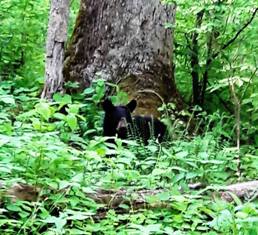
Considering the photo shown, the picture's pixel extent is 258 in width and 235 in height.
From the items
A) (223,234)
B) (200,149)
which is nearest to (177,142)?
(200,149)

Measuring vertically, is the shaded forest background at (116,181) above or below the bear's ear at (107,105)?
below

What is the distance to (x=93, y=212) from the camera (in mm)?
3371

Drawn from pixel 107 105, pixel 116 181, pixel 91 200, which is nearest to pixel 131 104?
pixel 107 105

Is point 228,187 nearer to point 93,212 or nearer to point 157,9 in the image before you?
point 93,212

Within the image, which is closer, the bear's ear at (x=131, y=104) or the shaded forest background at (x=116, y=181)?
the shaded forest background at (x=116, y=181)

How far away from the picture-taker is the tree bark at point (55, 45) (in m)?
6.47

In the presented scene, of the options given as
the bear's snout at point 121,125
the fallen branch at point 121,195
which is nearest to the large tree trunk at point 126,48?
the bear's snout at point 121,125

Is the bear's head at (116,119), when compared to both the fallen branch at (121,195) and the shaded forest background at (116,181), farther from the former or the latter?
the fallen branch at (121,195)

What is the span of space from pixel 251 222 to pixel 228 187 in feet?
3.70

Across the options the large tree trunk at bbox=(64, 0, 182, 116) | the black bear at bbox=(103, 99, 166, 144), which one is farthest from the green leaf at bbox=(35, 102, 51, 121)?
the large tree trunk at bbox=(64, 0, 182, 116)

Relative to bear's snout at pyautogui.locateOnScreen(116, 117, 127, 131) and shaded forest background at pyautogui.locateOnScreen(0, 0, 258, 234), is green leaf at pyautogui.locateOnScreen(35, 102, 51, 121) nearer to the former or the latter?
shaded forest background at pyautogui.locateOnScreen(0, 0, 258, 234)

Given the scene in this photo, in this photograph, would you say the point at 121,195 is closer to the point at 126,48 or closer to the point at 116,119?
the point at 116,119

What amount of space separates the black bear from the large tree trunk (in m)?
0.79

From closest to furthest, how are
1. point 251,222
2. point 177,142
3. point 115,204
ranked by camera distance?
point 251,222 → point 115,204 → point 177,142
